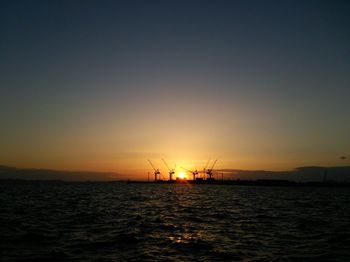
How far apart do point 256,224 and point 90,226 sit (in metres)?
16.6

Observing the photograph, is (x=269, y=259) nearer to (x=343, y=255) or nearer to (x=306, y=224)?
(x=343, y=255)

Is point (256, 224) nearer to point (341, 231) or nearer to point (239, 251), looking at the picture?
point (341, 231)

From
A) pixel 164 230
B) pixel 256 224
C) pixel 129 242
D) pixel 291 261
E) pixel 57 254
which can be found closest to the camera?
pixel 291 261

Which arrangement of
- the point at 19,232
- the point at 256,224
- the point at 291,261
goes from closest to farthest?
the point at 291,261 → the point at 19,232 → the point at 256,224

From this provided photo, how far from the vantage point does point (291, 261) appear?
2098 cm

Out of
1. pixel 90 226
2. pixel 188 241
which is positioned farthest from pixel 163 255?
pixel 90 226

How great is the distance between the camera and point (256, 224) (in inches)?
1442

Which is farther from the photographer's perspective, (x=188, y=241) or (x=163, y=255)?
(x=188, y=241)

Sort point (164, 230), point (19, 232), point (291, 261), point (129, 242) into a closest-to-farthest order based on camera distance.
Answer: point (291, 261) < point (129, 242) < point (19, 232) < point (164, 230)

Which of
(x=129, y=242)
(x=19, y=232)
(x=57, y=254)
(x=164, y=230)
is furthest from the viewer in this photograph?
(x=164, y=230)

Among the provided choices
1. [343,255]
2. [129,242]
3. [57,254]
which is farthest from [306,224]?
[57,254]

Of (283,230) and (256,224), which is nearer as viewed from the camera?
(283,230)

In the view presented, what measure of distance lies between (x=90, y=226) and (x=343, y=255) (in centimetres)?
2220

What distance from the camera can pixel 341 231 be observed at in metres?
32.5
